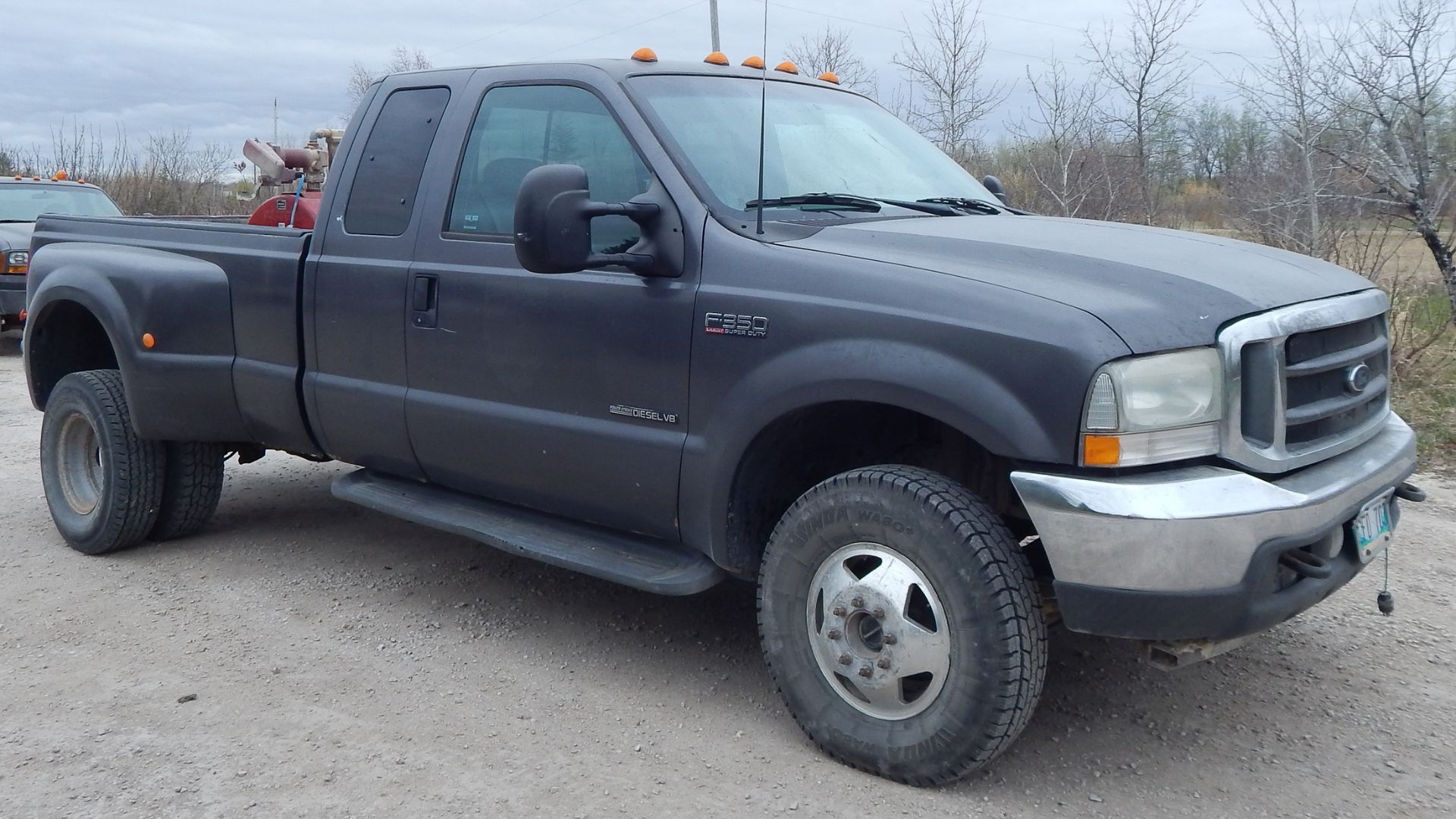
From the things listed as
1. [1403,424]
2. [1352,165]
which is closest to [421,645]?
[1403,424]

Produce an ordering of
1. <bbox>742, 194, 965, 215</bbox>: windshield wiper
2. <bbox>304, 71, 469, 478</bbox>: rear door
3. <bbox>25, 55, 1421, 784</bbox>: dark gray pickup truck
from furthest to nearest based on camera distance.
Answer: <bbox>304, 71, 469, 478</bbox>: rear door < <bbox>742, 194, 965, 215</bbox>: windshield wiper < <bbox>25, 55, 1421, 784</bbox>: dark gray pickup truck

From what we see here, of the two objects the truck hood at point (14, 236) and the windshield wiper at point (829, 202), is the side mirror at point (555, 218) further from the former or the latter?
the truck hood at point (14, 236)

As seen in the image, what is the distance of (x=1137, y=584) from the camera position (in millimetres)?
2926

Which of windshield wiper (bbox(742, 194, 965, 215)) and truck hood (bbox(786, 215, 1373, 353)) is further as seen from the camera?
windshield wiper (bbox(742, 194, 965, 215))

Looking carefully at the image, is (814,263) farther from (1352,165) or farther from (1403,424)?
(1352,165)

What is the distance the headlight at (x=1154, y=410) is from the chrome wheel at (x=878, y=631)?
603mm

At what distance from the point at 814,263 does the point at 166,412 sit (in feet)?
10.1

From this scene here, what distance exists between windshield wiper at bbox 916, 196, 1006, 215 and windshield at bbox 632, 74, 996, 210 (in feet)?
0.12

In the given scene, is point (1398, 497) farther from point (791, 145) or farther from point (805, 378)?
point (791, 145)

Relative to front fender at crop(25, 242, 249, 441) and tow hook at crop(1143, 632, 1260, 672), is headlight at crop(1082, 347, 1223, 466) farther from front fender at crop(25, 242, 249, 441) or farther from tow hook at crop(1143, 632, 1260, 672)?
front fender at crop(25, 242, 249, 441)

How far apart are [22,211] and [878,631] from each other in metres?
12.6

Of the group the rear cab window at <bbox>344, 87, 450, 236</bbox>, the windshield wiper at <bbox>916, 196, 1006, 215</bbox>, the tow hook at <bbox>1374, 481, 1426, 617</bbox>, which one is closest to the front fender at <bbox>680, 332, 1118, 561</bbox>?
the windshield wiper at <bbox>916, 196, 1006, 215</bbox>

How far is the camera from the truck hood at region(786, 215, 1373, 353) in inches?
119

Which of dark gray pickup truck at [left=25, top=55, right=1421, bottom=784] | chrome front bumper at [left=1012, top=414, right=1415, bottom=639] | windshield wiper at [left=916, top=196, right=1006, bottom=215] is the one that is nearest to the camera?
chrome front bumper at [left=1012, top=414, right=1415, bottom=639]
